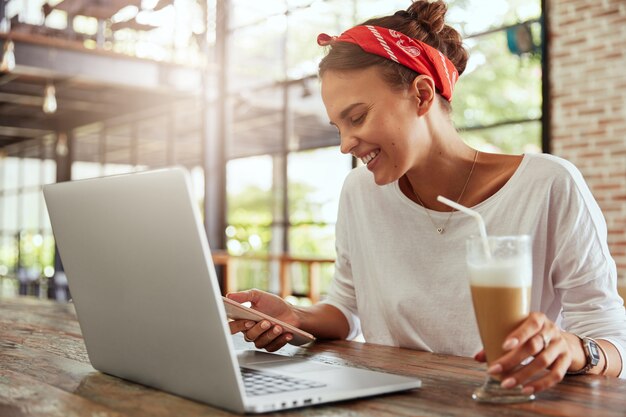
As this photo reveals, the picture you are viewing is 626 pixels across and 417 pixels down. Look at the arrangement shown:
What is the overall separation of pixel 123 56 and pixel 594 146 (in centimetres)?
495

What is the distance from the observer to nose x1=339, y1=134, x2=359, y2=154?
1.47m

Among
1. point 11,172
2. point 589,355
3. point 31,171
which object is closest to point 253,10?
point 589,355

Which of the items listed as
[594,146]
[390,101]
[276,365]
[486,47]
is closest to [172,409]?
[276,365]

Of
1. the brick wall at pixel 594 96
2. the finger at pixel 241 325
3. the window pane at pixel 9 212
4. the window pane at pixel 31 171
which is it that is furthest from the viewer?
the window pane at pixel 9 212

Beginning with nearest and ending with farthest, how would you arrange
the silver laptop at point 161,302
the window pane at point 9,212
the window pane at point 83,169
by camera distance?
1. the silver laptop at point 161,302
2. the window pane at point 83,169
3. the window pane at point 9,212

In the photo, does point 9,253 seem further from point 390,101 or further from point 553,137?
point 390,101

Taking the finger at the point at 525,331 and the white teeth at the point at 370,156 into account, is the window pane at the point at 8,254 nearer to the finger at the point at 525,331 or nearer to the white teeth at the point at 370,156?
the white teeth at the point at 370,156

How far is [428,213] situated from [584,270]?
38cm

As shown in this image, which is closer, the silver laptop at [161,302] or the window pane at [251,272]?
the silver laptop at [161,302]

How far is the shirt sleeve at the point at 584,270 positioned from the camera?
128 cm

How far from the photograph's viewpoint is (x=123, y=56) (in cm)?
781

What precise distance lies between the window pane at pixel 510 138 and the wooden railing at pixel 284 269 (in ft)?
4.70

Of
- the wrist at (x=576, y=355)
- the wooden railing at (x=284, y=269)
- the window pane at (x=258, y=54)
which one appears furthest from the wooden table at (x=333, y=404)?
the window pane at (x=258, y=54)

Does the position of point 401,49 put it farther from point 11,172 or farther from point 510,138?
point 11,172
